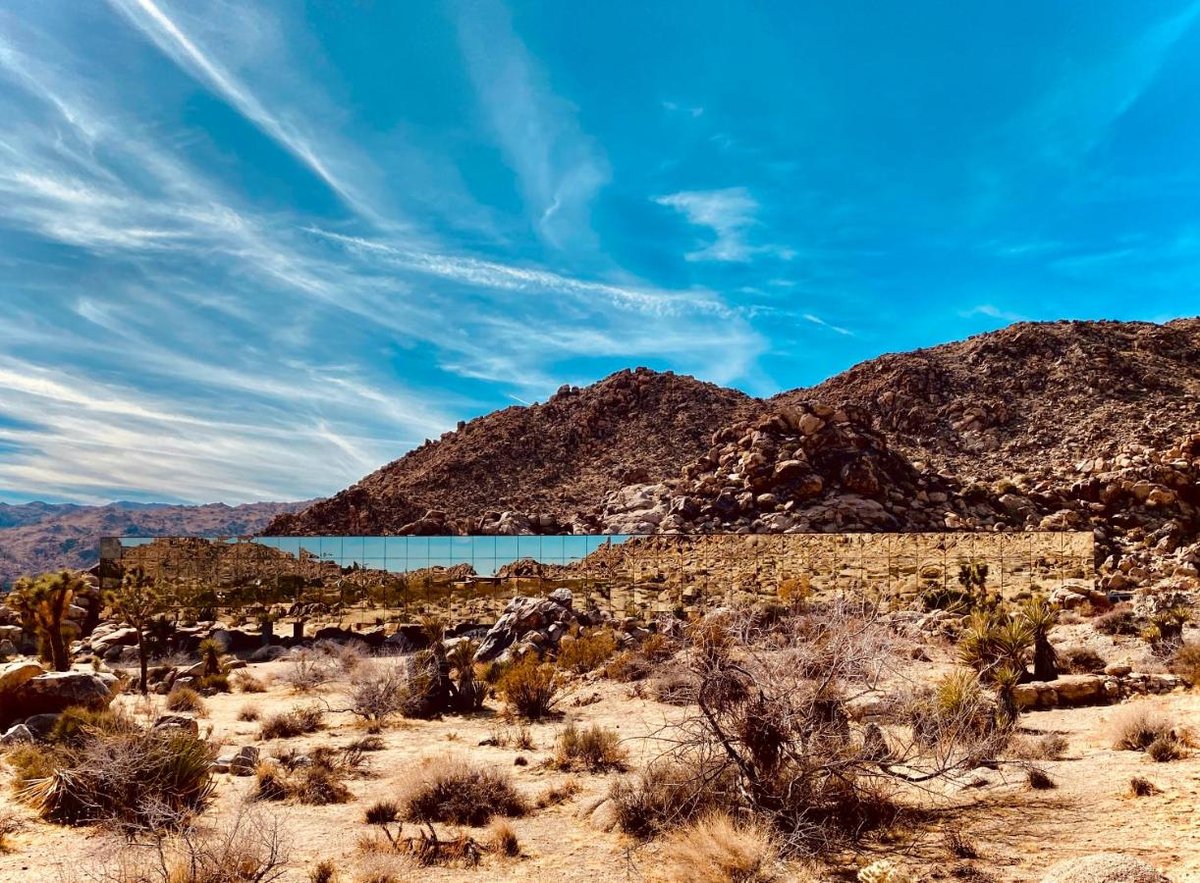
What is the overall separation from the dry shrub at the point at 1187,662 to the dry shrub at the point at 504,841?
13997 mm

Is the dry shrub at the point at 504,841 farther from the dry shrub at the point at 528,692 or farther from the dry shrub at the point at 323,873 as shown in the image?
the dry shrub at the point at 528,692

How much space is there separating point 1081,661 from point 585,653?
12.8 m

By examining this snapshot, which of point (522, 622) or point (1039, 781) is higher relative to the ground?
point (522, 622)

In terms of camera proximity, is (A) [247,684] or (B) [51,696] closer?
(B) [51,696]

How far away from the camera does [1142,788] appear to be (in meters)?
9.87

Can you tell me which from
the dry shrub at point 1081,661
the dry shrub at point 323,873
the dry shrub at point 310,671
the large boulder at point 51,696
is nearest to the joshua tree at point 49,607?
the dry shrub at point 310,671

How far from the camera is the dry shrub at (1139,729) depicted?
39.9 feet

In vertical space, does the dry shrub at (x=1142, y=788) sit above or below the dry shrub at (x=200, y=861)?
above

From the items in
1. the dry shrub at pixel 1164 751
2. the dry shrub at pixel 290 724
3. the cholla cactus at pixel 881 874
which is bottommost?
the dry shrub at pixel 290 724

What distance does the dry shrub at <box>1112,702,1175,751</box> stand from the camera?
12156 mm

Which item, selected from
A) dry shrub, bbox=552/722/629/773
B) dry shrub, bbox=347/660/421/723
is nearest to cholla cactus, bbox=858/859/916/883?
dry shrub, bbox=552/722/629/773

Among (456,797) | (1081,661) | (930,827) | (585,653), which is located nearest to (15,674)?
(456,797)

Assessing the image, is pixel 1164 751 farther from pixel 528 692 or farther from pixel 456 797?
pixel 528 692

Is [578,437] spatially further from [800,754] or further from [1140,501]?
[800,754]
